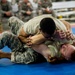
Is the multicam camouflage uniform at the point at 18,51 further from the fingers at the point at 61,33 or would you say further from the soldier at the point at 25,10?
the soldier at the point at 25,10

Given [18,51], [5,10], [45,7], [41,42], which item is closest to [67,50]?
[41,42]

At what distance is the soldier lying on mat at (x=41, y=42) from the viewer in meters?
2.79

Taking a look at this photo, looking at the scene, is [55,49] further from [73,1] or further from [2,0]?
[73,1]

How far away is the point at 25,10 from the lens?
303 inches

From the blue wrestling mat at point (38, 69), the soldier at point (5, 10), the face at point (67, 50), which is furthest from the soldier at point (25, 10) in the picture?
the face at point (67, 50)

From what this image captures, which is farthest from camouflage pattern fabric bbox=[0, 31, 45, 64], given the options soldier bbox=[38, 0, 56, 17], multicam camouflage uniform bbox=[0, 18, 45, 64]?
soldier bbox=[38, 0, 56, 17]

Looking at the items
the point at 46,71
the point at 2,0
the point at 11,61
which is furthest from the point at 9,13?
the point at 46,71

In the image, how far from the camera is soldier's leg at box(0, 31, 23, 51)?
3.06 m

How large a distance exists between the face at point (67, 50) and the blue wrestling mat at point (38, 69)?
13 cm

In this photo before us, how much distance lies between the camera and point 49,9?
26.1ft

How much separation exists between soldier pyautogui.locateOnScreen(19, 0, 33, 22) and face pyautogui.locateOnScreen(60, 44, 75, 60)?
480 centimetres

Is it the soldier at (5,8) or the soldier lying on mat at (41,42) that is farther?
the soldier at (5,8)

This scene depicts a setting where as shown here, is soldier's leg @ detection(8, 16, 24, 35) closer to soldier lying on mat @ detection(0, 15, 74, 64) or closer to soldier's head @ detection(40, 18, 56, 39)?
soldier lying on mat @ detection(0, 15, 74, 64)

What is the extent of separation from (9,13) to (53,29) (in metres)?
4.65
